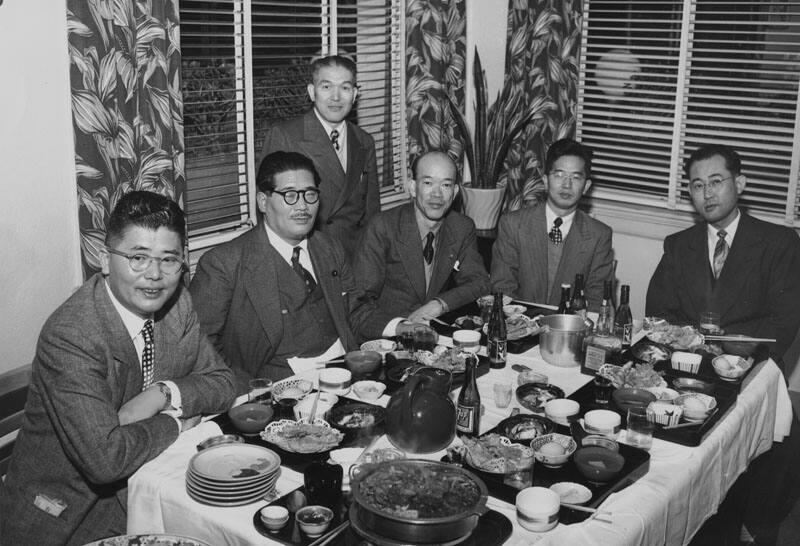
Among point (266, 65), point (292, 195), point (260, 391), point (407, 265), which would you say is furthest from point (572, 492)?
point (266, 65)

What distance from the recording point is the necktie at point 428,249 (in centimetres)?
415

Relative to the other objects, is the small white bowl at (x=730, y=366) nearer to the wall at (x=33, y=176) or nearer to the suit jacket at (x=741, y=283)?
the suit jacket at (x=741, y=283)

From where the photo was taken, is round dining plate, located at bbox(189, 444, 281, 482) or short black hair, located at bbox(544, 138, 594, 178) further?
short black hair, located at bbox(544, 138, 594, 178)

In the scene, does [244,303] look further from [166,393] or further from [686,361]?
[686,361]

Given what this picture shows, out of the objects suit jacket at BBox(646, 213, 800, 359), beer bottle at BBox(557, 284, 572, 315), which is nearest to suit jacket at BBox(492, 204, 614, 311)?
suit jacket at BBox(646, 213, 800, 359)

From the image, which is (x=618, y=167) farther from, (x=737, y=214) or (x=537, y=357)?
(x=537, y=357)

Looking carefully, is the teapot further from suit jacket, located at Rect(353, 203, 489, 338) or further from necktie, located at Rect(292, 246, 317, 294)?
suit jacket, located at Rect(353, 203, 489, 338)

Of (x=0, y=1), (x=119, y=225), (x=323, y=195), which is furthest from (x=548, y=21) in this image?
(x=119, y=225)

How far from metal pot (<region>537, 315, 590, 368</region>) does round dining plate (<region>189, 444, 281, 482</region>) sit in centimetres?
121

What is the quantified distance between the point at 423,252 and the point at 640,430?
1.83 metres

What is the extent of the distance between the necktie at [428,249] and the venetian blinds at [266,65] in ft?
3.32

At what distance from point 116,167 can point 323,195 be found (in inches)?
47.7

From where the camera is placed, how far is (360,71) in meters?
5.38

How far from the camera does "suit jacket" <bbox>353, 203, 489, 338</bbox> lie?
407cm
